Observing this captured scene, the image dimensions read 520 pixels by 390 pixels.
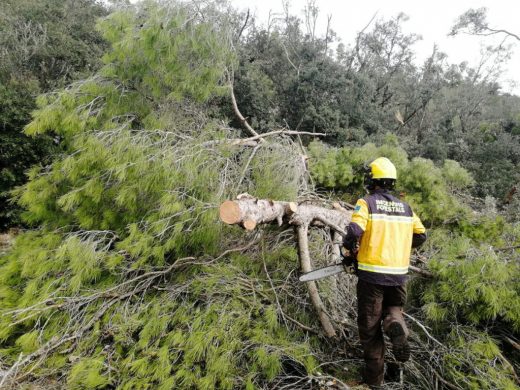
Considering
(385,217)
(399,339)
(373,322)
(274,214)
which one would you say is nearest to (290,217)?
(274,214)

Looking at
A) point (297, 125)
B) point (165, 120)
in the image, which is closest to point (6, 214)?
point (165, 120)

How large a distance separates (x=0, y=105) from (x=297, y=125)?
6.14m

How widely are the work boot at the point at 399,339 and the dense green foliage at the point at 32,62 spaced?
473cm

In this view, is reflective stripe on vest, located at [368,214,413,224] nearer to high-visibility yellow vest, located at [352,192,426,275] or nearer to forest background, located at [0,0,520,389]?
high-visibility yellow vest, located at [352,192,426,275]

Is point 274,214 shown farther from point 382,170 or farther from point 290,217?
point 382,170

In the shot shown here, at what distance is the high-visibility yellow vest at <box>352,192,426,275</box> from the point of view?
2.20 metres

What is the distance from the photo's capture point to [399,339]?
2.13 metres

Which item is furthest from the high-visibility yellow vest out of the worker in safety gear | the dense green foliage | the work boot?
the dense green foliage

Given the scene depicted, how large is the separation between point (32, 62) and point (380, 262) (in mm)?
9285

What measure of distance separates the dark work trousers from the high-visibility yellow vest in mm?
150

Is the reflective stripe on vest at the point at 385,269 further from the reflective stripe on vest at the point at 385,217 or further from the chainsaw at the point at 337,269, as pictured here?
the reflective stripe on vest at the point at 385,217

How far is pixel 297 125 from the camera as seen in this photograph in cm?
913

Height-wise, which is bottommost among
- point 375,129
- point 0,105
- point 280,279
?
point 280,279

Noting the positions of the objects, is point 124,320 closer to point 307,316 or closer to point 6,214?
point 307,316
